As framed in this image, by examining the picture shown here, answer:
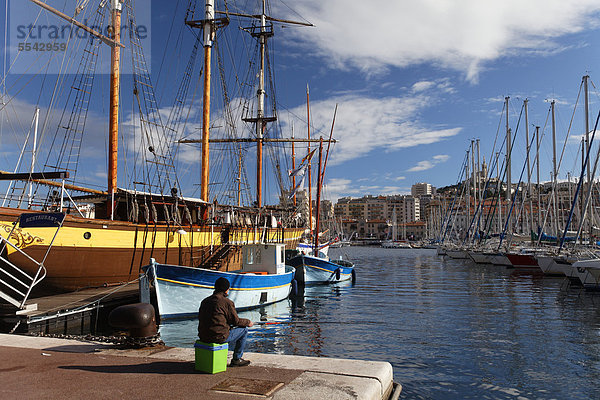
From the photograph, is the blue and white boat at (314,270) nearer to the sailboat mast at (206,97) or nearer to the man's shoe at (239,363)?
the sailboat mast at (206,97)

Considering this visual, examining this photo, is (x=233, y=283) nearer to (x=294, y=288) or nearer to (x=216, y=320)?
(x=294, y=288)

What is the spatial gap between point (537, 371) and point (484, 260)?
4954 cm

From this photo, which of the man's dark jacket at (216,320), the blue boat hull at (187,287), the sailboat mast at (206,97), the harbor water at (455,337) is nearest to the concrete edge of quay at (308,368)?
the man's dark jacket at (216,320)

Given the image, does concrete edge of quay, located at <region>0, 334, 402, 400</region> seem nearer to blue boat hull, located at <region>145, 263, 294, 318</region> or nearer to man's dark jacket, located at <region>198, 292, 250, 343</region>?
man's dark jacket, located at <region>198, 292, 250, 343</region>

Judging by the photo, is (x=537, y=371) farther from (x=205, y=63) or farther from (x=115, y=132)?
(x=205, y=63)

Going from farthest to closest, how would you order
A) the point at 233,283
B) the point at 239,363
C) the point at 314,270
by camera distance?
the point at 314,270, the point at 233,283, the point at 239,363

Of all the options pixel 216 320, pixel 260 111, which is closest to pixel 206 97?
pixel 260 111

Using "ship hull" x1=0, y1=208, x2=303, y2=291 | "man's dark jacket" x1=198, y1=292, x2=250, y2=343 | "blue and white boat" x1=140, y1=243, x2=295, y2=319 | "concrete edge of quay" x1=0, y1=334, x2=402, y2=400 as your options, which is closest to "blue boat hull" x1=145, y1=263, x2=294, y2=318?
"blue and white boat" x1=140, y1=243, x2=295, y2=319

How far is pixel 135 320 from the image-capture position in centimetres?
870

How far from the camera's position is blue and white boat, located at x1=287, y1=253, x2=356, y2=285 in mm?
32375

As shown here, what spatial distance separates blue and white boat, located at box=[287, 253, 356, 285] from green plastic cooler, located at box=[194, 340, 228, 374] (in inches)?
976

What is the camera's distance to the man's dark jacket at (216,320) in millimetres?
7426

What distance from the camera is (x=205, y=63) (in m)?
33.4

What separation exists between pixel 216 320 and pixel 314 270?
86.2 ft
